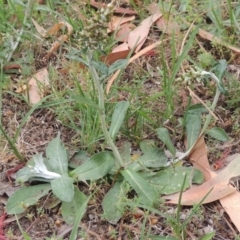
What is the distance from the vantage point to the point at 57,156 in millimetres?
2062

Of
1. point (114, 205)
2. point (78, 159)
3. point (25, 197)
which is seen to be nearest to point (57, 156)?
point (78, 159)

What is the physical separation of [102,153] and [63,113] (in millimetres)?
316

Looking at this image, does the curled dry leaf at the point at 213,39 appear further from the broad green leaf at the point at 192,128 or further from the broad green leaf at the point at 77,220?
the broad green leaf at the point at 77,220

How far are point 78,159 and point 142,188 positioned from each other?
0.31m

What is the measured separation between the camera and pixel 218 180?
1.99 meters

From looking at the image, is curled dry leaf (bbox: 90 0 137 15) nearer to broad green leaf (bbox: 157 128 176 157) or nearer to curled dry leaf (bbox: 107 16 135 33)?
curled dry leaf (bbox: 107 16 135 33)

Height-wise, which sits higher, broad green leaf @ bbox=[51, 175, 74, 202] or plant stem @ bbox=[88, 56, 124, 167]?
plant stem @ bbox=[88, 56, 124, 167]

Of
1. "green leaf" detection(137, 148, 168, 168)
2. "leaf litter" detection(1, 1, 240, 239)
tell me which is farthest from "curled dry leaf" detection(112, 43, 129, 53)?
"green leaf" detection(137, 148, 168, 168)

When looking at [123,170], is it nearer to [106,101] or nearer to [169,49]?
[106,101]

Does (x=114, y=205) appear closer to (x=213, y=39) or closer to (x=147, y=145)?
(x=147, y=145)

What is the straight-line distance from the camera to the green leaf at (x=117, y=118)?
6.65 ft

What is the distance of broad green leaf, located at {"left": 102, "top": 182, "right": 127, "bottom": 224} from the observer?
1.91 m

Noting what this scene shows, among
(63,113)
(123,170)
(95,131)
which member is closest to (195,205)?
(123,170)

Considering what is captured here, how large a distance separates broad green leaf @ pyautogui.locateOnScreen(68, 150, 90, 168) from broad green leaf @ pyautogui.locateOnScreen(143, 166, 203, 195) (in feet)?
0.81
